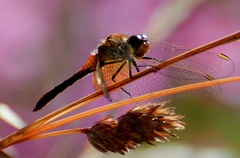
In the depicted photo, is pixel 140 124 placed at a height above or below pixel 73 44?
below

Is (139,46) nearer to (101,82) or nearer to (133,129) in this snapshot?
(101,82)

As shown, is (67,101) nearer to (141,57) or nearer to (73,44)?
(73,44)

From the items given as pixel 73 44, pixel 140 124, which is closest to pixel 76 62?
pixel 73 44

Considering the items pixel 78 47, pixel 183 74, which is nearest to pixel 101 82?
pixel 183 74

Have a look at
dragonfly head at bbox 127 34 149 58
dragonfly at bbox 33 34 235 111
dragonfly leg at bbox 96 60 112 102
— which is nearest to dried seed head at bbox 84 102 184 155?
dragonfly leg at bbox 96 60 112 102

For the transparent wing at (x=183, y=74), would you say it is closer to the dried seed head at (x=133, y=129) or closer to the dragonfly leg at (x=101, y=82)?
the dragonfly leg at (x=101, y=82)

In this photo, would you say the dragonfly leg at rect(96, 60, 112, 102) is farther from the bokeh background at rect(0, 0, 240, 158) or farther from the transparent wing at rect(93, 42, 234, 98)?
the bokeh background at rect(0, 0, 240, 158)

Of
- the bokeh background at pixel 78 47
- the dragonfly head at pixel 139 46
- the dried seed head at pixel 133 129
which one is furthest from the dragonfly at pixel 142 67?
the bokeh background at pixel 78 47
